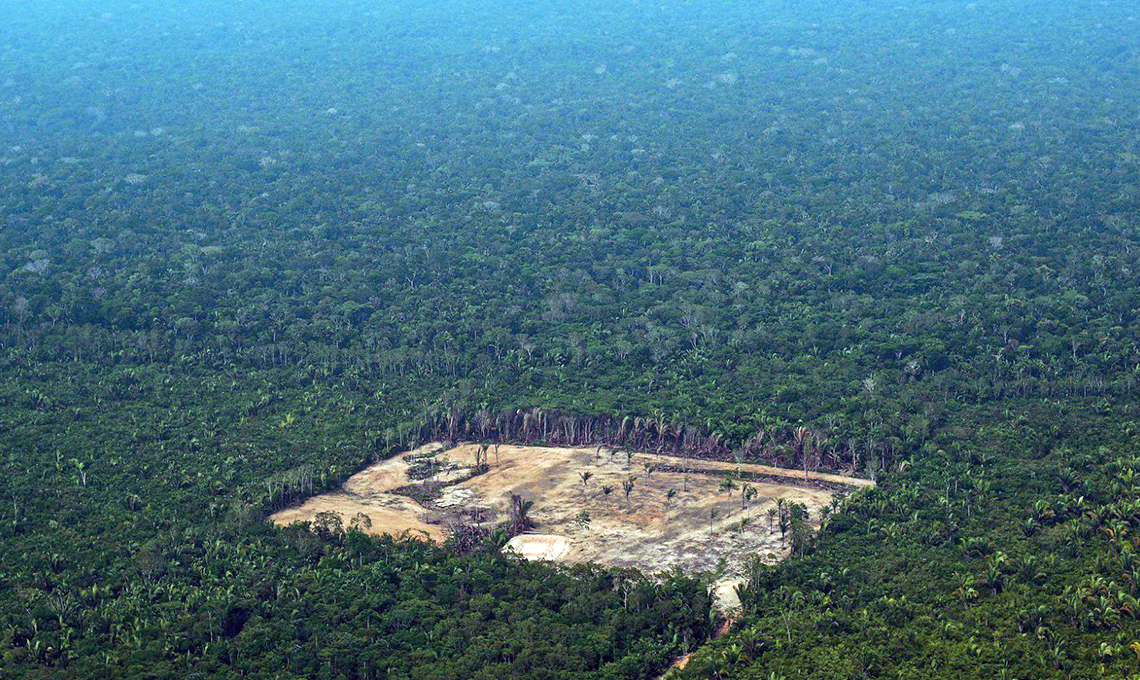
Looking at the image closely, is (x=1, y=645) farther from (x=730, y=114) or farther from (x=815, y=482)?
(x=730, y=114)

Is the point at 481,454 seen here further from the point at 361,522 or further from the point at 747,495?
the point at 747,495

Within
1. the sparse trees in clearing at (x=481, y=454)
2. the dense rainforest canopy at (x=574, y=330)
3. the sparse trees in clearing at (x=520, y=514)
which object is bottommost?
the sparse trees in clearing at (x=520, y=514)

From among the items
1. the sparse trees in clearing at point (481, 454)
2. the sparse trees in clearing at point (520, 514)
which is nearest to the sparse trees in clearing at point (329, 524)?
the sparse trees in clearing at point (520, 514)

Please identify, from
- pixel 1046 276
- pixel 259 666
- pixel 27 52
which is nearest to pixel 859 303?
pixel 1046 276

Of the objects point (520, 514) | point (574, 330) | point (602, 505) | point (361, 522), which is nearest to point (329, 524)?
point (361, 522)

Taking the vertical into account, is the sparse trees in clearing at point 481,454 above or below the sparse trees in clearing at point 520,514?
above

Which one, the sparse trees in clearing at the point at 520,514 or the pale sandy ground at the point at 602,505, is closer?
the pale sandy ground at the point at 602,505

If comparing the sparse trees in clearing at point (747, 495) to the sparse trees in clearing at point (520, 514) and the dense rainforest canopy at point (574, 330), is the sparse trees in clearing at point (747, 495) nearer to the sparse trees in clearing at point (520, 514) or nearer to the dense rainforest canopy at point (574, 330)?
→ the dense rainforest canopy at point (574, 330)
